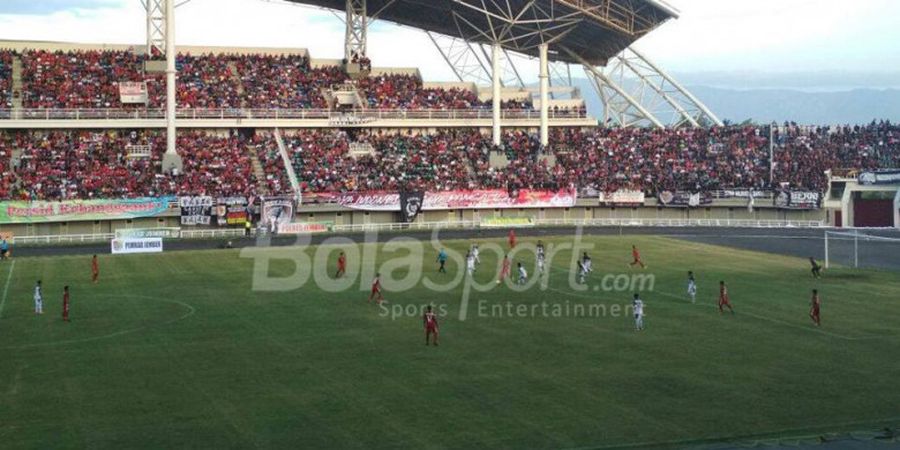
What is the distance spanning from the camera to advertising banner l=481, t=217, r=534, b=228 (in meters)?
85.9

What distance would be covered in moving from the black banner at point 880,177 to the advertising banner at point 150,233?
52.6 metres

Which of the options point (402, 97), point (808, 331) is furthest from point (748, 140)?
point (808, 331)

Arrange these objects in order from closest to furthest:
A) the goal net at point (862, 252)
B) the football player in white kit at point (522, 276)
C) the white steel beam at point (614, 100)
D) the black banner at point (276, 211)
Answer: the football player in white kit at point (522, 276) < the goal net at point (862, 252) < the black banner at point (276, 211) < the white steel beam at point (614, 100)

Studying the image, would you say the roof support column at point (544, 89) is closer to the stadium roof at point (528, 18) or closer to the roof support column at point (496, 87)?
the stadium roof at point (528, 18)

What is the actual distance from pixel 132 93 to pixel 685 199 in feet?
152

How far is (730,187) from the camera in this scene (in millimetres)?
90938

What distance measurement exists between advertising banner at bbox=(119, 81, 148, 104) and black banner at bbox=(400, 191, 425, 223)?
76.8 feet

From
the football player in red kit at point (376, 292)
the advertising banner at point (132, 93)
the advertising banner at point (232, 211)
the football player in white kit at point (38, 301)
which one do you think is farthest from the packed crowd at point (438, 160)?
the football player in red kit at point (376, 292)

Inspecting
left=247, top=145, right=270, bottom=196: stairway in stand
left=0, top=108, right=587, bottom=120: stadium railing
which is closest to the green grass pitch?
left=247, top=145, right=270, bottom=196: stairway in stand

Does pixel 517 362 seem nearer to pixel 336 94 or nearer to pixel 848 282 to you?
pixel 848 282

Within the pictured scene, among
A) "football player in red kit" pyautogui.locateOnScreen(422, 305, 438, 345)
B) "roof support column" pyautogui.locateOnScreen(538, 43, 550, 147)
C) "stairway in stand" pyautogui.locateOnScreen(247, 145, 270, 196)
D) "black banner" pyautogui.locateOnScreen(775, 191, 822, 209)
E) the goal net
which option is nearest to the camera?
"football player in red kit" pyautogui.locateOnScreen(422, 305, 438, 345)

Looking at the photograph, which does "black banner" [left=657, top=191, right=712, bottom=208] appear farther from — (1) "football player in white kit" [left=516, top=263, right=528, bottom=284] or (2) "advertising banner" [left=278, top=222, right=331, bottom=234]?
(1) "football player in white kit" [left=516, top=263, right=528, bottom=284]

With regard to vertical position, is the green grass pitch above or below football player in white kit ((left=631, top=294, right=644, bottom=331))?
below

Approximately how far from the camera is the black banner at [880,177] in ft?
279
